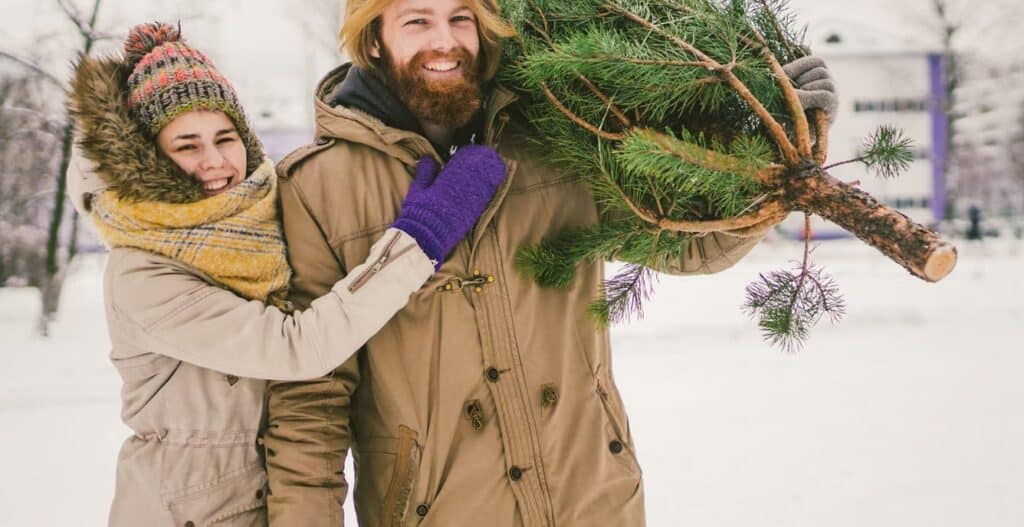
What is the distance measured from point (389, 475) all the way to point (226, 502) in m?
0.36

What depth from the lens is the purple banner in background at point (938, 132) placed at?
22.0 metres

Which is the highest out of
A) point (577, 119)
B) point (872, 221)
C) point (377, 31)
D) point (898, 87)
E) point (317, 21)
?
point (898, 87)

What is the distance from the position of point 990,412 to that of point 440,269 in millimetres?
5812

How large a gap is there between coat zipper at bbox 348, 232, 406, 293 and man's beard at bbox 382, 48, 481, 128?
15.5 inches

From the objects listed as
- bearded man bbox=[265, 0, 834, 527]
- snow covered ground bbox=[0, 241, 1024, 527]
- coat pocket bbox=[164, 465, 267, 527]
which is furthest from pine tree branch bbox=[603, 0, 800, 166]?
snow covered ground bbox=[0, 241, 1024, 527]

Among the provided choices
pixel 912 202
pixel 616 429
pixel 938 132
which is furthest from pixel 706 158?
pixel 912 202

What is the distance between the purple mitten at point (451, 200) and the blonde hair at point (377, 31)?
25 centimetres

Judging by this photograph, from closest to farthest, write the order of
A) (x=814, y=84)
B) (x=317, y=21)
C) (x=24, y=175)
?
(x=814, y=84)
(x=24, y=175)
(x=317, y=21)

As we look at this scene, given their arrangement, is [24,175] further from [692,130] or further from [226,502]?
[692,130]

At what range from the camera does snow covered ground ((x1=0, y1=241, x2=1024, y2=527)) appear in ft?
14.4

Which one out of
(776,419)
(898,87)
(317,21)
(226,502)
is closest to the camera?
(226,502)

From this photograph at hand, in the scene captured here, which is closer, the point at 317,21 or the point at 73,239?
the point at 73,239

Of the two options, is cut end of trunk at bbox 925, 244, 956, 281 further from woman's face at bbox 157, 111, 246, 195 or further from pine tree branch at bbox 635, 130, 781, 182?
woman's face at bbox 157, 111, 246, 195

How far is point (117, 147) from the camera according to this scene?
1.59 meters
